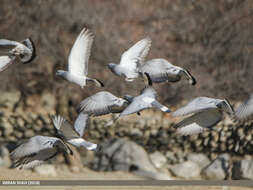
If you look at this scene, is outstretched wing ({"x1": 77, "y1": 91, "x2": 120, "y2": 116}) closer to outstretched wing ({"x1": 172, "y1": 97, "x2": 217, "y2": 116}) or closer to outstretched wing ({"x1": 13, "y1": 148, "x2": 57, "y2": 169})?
outstretched wing ({"x1": 13, "y1": 148, "x2": 57, "y2": 169})

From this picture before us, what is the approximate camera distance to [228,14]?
9.23 meters

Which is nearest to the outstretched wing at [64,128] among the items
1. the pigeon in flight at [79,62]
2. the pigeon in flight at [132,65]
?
the pigeon in flight at [79,62]

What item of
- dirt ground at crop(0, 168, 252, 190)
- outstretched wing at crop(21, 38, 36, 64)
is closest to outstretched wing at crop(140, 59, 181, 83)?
outstretched wing at crop(21, 38, 36, 64)

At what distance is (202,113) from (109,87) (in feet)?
→ 10.8

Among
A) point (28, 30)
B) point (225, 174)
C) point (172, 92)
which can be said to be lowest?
point (225, 174)

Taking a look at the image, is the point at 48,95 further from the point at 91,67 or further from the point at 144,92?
the point at 144,92

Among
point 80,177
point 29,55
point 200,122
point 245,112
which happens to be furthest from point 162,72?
point 80,177

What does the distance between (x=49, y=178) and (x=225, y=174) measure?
6.93 feet

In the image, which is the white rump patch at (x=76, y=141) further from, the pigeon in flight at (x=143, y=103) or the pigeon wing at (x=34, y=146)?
the pigeon in flight at (x=143, y=103)

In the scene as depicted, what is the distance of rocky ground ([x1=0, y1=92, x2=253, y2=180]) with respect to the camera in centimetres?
810

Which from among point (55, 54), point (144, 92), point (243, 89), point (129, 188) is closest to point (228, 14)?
point (243, 89)

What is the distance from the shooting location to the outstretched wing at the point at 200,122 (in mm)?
5320

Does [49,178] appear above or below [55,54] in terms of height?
below

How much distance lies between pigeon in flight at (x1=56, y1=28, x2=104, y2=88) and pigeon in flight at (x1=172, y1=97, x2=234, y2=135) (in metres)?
0.85
